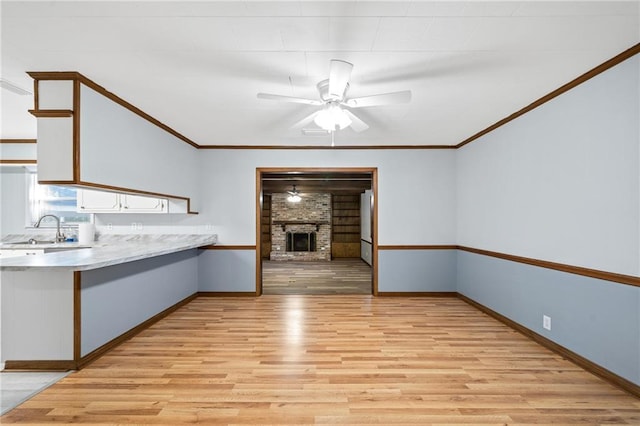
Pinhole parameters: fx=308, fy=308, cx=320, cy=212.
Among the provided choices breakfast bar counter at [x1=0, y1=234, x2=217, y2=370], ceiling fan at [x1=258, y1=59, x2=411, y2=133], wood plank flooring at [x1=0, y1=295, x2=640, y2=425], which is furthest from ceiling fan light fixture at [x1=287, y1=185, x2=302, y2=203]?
breakfast bar counter at [x1=0, y1=234, x2=217, y2=370]

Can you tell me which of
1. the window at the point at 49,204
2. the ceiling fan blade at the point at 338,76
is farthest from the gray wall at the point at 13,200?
the ceiling fan blade at the point at 338,76

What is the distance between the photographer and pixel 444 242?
16.1 feet

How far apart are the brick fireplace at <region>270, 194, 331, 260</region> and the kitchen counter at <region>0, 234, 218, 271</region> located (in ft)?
16.7

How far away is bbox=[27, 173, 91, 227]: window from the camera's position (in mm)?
4875

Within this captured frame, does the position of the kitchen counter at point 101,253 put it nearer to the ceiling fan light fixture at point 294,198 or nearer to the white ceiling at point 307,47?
the white ceiling at point 307,47

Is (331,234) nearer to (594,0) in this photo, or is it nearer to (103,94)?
(103,94)

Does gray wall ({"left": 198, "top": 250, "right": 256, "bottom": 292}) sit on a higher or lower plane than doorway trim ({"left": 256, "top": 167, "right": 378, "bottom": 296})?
lower

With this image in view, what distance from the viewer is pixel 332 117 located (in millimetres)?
2594

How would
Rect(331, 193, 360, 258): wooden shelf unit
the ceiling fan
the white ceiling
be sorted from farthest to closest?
1. Rect(331, 193, 360, 258): wooden shelf unit
2. the ceiling fan
3. the white ceiling

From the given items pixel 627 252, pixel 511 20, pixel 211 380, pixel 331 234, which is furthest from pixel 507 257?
pixel 331 234

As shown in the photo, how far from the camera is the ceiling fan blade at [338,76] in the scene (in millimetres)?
1946

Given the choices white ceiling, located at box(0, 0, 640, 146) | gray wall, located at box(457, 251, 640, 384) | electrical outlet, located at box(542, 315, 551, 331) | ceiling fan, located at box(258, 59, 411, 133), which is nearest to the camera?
white ceiling, located at box(0, 0, 640, 146)

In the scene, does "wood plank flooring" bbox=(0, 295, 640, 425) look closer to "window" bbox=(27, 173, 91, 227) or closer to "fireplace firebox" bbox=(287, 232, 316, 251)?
"window" bbox=(27, 173, 91, 227)

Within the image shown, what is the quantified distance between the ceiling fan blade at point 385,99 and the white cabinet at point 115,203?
3192 millimetres
